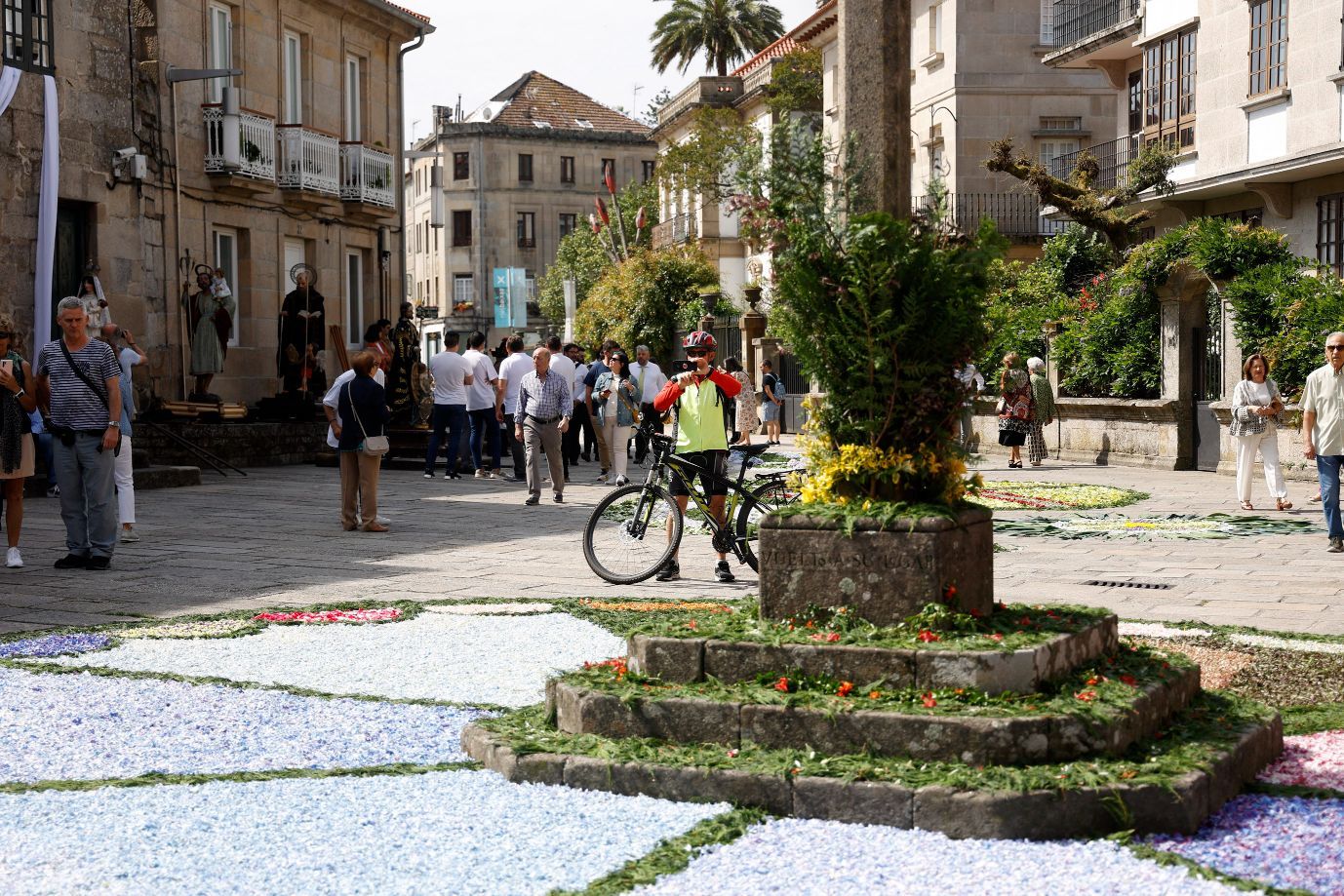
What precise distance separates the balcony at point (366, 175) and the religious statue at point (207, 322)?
17.7 feet

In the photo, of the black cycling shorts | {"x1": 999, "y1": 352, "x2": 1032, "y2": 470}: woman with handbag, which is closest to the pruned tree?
{"x1": 999, "y1": 352, "x2": 1032, "y2": 470}: woman with handbag

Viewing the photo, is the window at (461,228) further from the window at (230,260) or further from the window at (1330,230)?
the window at (1330,230)

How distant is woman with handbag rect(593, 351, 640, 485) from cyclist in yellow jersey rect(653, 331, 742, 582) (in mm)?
7493

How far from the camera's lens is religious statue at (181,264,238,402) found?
79.0 feet

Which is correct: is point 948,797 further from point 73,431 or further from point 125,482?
point 125,482

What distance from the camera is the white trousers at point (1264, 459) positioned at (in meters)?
16.1

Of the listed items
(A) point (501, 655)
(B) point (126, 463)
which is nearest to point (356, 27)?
(B) point (126, 463)

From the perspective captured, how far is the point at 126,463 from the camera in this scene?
506 inches

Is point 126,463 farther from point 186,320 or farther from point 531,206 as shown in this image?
point 531,206

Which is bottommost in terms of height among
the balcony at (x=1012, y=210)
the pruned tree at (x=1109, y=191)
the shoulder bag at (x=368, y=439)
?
the shoulder bag at (x=368, y=439)

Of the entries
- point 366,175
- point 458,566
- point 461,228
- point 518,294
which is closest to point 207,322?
point 366,175

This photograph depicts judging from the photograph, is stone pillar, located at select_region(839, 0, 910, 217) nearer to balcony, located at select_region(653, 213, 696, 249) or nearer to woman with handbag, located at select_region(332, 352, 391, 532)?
woman with handbag, located at select_region(332, 352, 391, 532)

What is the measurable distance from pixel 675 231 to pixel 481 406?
3877cm

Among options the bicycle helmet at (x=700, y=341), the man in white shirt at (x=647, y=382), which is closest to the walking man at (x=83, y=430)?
the bicycle helmet at (x=700, y=341)
